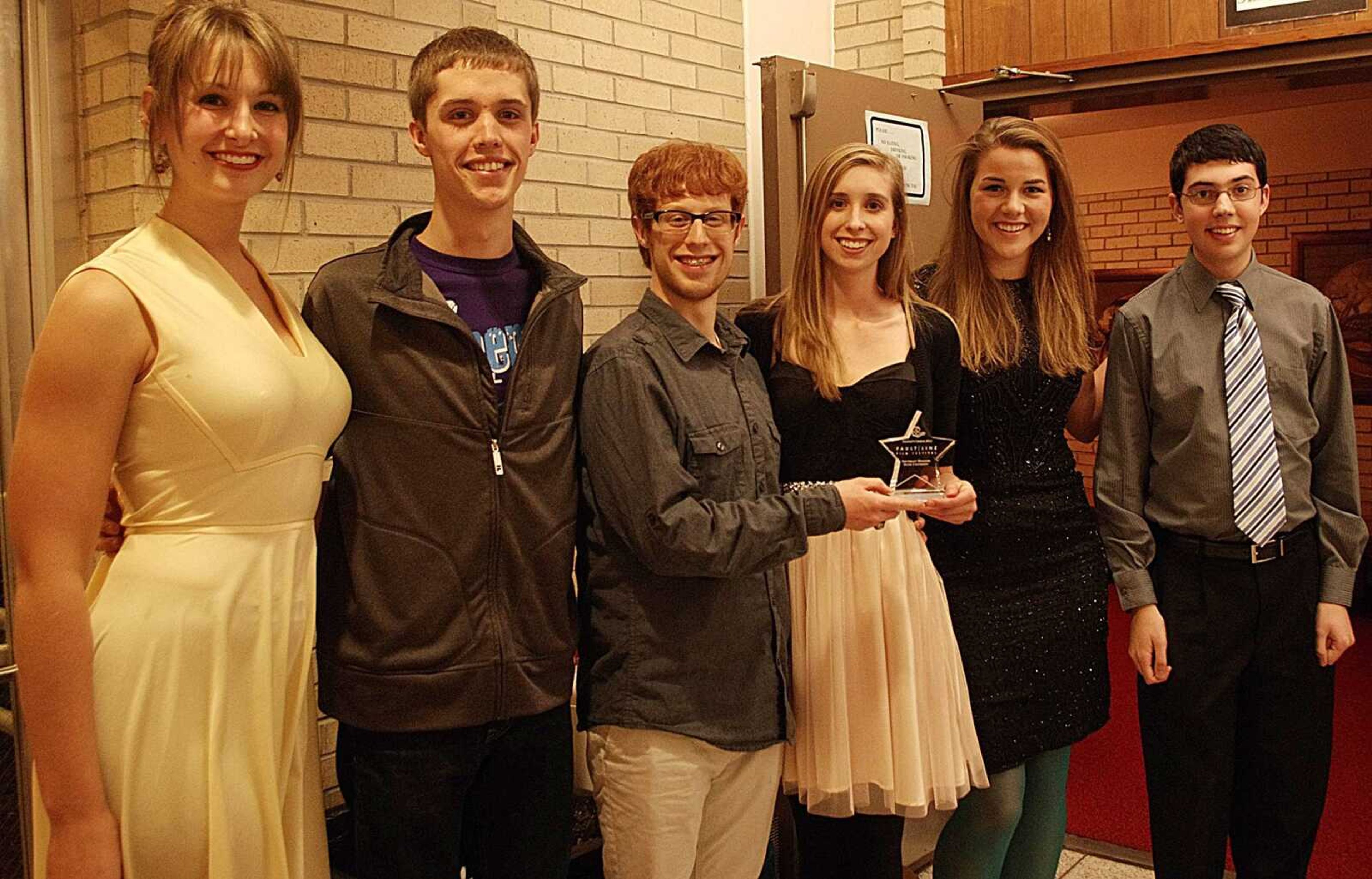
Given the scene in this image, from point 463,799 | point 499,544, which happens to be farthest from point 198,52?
point 463,799

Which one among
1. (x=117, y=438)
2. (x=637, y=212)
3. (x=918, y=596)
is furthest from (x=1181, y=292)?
(x=117, y=438)

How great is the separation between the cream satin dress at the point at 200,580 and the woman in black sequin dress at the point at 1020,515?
4.91 feet

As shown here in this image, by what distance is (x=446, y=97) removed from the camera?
2016 millimetres

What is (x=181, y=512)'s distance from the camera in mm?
1705

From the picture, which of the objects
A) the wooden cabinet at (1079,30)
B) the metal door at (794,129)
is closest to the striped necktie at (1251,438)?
the metal door at (794,129)

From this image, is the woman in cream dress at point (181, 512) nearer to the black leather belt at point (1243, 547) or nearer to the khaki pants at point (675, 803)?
the khaki pants at point (675, 803)

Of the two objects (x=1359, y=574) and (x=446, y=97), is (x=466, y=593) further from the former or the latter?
(x=1359, y=574)

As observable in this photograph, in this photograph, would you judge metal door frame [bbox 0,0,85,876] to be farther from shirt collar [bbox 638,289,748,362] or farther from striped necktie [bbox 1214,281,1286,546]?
striped necktie [bbox 1214,281,1286,546]

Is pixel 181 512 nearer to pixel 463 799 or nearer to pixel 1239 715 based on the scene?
pixel 463 799

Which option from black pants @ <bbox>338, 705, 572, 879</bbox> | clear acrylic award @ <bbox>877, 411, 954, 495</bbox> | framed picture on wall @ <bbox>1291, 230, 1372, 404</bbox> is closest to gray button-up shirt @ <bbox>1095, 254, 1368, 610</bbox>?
clear acrylic award @ <bbox>877, 411, 954, 495</bbox>

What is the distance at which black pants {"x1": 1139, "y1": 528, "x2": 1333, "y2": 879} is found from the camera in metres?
2.78

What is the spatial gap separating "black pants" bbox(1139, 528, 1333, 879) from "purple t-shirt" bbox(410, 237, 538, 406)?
1.68 m

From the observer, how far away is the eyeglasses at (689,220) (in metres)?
2.23

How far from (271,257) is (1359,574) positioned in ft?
22.9
